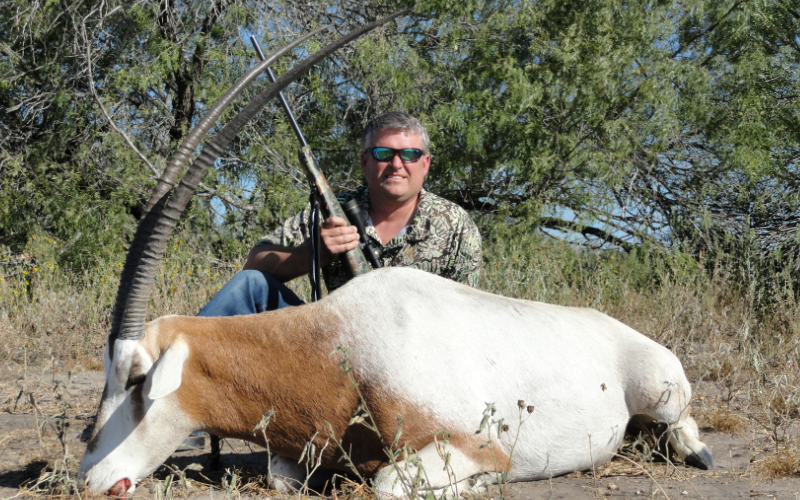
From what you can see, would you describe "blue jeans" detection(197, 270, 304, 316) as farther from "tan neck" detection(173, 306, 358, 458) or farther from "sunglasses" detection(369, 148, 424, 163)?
"sunglasses" detection(369, 148, 424, 163)

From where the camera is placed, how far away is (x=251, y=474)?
3.23 metres

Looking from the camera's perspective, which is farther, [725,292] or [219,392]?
[725,292]

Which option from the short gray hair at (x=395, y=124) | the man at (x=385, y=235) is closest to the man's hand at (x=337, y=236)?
the man at (x=385, y=235)

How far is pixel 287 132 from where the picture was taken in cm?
917

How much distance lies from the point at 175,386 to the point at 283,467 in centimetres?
65

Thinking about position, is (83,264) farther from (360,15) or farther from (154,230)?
(154,230)

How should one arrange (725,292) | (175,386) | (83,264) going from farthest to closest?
(83,264), (725,292), (175,386)

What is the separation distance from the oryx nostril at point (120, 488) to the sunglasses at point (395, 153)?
219 cm

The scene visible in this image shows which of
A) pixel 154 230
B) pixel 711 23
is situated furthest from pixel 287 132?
pixel 154 230

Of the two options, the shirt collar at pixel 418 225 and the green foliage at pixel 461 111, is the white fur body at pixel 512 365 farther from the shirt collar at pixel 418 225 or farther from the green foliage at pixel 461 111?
the green foliage at pixel 461 111

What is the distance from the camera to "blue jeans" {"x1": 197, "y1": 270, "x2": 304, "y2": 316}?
3590 mm

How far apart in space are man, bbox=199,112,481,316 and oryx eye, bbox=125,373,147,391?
33.7 inches

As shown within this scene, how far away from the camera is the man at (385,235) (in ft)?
12.1

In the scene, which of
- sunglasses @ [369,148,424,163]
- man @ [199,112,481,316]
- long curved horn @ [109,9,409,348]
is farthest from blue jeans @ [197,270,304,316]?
sunglasses @ [369,148,424,163]
